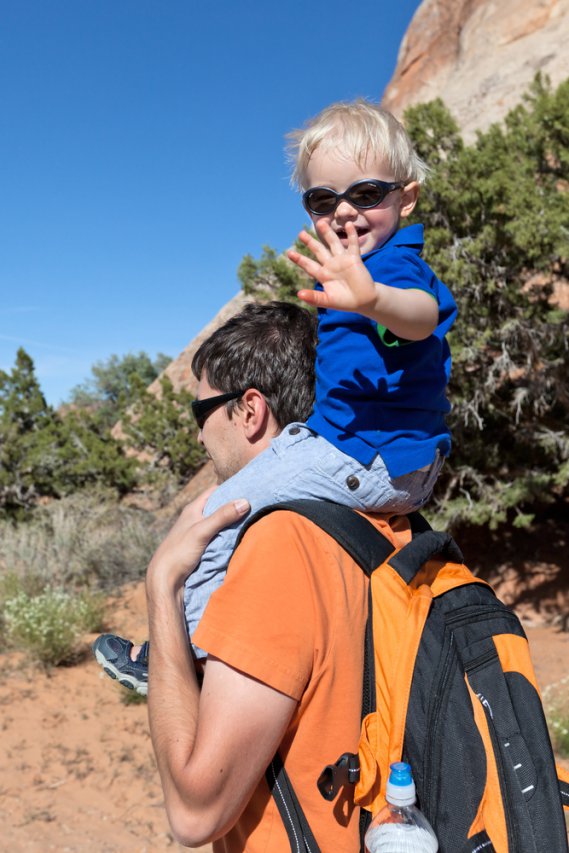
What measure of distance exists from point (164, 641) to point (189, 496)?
9.32 m

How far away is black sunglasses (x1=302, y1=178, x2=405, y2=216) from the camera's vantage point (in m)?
1.47

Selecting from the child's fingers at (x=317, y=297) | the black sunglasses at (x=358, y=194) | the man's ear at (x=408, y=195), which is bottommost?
the child's fingers at (x=317, y=297)

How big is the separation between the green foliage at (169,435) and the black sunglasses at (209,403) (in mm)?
9417

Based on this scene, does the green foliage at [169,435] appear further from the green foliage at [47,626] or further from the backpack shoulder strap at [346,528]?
the backpack shoulder strap at [346,528]

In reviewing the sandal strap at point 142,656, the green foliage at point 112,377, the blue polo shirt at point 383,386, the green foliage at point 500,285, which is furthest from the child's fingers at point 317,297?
the green foliage at point 112,377

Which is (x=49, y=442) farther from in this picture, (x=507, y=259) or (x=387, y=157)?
(x=387, y=157)

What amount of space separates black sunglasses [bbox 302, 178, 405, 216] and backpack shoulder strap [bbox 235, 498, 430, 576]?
70 centimetres

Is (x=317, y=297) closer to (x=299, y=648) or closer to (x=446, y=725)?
(x=299, y=648)

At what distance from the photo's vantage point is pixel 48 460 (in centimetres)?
1127

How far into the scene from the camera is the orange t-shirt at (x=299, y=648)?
3.37ft

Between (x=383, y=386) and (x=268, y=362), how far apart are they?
11.6 inches

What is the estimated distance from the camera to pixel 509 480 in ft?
21.5

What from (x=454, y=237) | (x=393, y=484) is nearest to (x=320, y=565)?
(x=393, y=484)

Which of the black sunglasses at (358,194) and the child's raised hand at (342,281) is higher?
the black sunglasses at (358,194)
